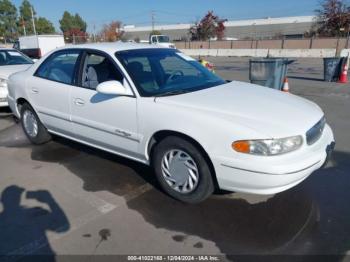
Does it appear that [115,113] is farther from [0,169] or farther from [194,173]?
[0,169]

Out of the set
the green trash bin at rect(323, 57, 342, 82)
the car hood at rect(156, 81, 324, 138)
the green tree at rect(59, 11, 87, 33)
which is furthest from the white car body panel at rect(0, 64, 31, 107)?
the green tree at rect(59, 11, 87, 33)

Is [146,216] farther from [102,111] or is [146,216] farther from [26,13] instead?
[26,13]

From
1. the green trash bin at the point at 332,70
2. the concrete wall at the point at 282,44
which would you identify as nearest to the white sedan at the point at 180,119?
the green trash bin at the point at 332,70

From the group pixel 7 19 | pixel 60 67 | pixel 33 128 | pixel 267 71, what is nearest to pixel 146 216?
pixel 60 67

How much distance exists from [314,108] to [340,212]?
3.77 feet

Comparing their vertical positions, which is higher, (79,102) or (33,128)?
(79,102)

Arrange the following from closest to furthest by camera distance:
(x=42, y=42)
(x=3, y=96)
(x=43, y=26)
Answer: (x=3, y=96)
(x=42, y=42)
(x=43, y=26)

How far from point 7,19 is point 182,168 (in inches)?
3045

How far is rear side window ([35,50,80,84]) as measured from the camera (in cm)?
429

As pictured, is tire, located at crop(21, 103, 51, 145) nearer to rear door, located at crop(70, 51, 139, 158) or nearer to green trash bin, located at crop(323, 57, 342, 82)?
rear door, located at crop(70, 51, 139, 158)

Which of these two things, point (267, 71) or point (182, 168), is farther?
point (267, 71)

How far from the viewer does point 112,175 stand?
4090mm

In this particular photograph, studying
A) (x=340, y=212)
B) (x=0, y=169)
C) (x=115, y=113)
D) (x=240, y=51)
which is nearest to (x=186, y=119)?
(x=115, y=113)

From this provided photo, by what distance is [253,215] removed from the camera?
3137mm
